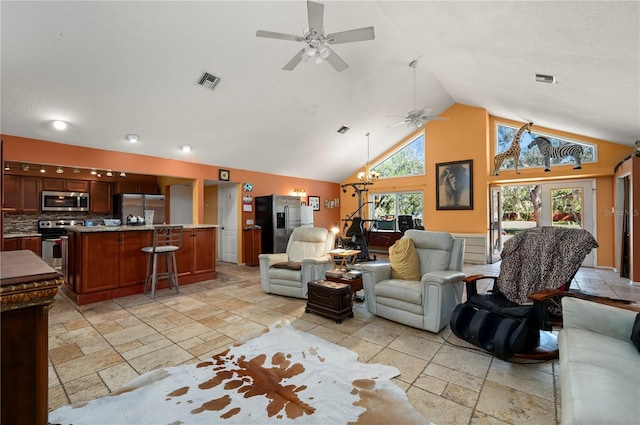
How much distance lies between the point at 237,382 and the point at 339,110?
512cm

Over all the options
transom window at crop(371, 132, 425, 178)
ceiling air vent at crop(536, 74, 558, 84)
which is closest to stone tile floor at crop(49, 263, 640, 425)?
ceiling air vent at crop(536, 74, 558, 84)

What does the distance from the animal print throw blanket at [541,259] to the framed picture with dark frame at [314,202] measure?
6.06 meters

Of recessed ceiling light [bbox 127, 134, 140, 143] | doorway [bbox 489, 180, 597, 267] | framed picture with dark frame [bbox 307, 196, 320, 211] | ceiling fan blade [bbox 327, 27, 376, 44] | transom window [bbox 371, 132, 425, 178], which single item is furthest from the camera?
framed picture with dark frame [bbox 307, 196, 320, 211]

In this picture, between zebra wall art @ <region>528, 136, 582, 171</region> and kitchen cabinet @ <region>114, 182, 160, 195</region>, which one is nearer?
zebra wall art @ <region>528, 136, 582, 171</region>

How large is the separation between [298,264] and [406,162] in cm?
553

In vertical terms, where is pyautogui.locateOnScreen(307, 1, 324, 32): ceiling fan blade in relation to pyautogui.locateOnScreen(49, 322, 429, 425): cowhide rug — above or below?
above

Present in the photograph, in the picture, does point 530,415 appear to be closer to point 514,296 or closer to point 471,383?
point 471,383

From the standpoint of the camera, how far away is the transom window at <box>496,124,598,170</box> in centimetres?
577

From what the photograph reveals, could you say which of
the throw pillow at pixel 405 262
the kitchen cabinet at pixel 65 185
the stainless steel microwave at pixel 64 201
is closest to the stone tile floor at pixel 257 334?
the throw pillow at pixel 405 262

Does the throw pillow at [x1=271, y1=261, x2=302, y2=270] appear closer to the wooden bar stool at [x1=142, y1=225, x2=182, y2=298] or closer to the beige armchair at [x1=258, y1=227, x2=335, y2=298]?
the beige armchair at [x1=258, y1=227, x2=335, y2=298]

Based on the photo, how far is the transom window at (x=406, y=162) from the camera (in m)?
7.91

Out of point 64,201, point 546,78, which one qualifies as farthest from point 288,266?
point 64,201

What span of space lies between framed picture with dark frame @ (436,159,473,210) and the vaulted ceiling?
1.53 meters

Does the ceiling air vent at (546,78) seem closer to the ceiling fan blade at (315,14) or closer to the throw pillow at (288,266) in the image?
the ceiling fan blade at (315,14)
